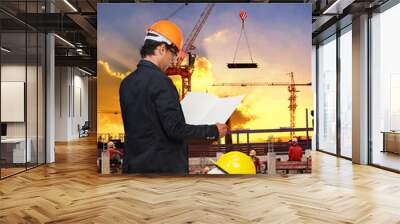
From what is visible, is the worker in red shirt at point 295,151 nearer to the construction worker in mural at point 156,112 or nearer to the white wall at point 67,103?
the construction worker in mural at point 156,112

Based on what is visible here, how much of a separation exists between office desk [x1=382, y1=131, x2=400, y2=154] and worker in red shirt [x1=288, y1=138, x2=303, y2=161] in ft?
6.79

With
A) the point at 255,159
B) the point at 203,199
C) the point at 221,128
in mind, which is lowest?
the point at 203,199

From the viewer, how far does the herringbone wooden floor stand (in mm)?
4598

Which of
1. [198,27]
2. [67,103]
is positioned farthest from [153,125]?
[67,103]

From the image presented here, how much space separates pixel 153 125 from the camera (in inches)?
85.8

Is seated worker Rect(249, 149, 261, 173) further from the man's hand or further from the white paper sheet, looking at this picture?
the man's hand

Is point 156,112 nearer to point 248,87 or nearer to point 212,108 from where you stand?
point 212,108

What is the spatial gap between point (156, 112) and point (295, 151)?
537 centimetres

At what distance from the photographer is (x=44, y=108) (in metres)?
9.47

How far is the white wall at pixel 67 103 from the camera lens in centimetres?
1795

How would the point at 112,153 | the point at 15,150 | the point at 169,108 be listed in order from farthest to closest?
the point at 15,150
the point at 112,153
the point at 169,108

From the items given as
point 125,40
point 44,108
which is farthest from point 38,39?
point 125,40

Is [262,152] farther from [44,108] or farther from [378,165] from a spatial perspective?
[44,108]

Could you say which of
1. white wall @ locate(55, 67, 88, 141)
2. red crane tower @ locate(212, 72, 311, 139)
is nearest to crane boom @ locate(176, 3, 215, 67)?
red crane tower @ locate(212, 72, 311, 139)
